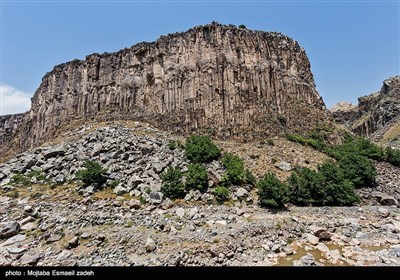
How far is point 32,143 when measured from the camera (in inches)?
1678

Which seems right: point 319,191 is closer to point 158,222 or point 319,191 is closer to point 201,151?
point 201,151

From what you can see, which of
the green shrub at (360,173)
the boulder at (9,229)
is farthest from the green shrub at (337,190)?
the boulder at (9,229)

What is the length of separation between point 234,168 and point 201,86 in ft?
45.2

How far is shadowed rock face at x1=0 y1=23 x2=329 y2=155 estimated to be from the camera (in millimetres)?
32125

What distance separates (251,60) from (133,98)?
17073 millimetres

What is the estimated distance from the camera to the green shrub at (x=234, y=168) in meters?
22.3

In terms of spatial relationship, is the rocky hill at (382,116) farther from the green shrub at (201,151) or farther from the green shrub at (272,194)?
the green shrub at (272,194)

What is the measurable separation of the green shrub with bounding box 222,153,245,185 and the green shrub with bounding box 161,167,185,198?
434cm

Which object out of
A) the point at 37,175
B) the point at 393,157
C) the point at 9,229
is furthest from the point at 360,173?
the point at 37,175

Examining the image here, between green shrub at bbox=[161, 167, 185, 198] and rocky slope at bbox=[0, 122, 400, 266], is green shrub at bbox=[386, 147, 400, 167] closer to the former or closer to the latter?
rocky slope at bbox=[0, 122, 400, 266]

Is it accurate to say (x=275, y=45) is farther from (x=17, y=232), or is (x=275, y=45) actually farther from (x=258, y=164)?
(x=17, y=232)

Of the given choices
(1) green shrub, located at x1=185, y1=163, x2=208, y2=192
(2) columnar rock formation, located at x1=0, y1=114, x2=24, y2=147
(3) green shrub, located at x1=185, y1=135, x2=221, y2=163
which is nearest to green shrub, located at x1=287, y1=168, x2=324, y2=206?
(1) green shrub, located at x1=185, y1=163, x2=208, y2=192

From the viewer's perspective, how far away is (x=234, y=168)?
75.8 feet
